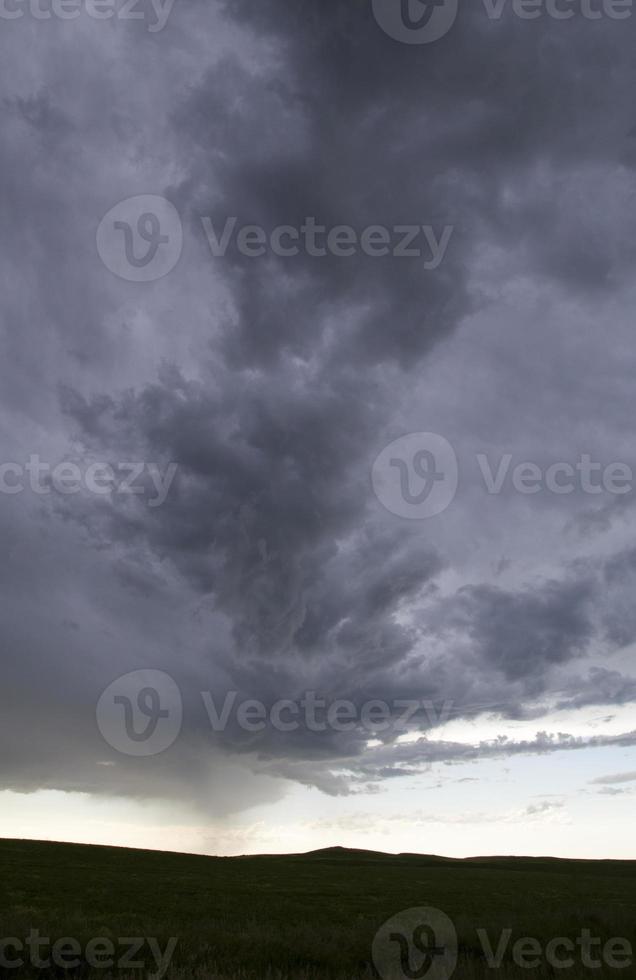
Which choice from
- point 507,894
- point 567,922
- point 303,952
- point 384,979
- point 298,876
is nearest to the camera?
point 384,979

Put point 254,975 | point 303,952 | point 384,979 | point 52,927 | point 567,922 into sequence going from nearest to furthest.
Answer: point 384,979
point 254,975
point 303,952
point 52,927
point 567,922

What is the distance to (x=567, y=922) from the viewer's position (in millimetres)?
17500

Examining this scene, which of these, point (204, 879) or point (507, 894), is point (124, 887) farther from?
point (507, 894)

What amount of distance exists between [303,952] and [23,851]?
64625 mm

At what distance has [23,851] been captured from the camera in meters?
66.1

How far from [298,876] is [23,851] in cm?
2771

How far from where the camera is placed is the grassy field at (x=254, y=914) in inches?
486

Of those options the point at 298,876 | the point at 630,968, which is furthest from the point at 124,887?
the point at 630,968

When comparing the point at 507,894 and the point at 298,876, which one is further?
the point at 298,876

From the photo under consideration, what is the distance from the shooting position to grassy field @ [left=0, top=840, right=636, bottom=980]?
12.4m

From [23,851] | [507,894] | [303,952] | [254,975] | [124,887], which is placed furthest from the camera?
[23,851]

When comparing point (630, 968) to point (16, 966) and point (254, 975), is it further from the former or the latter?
point (16, 966)

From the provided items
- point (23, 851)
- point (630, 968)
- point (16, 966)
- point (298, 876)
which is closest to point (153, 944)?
point (16, 966)

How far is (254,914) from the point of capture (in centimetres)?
2483
